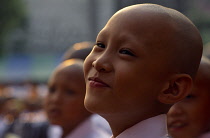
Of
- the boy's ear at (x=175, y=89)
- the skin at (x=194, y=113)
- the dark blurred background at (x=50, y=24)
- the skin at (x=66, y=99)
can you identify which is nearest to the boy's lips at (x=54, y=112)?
the skin at (x=66, y=99)

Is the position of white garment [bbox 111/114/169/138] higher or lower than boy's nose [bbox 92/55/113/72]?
lower

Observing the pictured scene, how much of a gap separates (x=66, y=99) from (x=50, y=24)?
82.2 ft

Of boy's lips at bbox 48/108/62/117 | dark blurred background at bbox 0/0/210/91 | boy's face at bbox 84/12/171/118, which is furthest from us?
dark blurred background at bbox 0/0/210/91

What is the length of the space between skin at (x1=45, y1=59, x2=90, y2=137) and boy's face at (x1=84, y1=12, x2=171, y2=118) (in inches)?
56.5

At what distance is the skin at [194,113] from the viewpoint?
102 inches

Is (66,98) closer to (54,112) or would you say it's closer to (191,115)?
(54,112)

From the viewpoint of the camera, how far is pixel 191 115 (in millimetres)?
2604

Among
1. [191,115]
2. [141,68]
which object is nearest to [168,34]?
[141,68]

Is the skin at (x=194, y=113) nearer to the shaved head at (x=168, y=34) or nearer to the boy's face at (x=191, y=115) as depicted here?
the boy's face at (x=191, y=115)

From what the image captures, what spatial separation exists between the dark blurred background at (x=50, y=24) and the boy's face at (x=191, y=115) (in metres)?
22.2

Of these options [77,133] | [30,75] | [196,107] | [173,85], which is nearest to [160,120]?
[173,85]

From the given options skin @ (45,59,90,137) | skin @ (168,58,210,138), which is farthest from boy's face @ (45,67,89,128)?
skin @ (168,58,210,138)

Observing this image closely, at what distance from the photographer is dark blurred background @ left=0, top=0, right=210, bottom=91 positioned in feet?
87.2

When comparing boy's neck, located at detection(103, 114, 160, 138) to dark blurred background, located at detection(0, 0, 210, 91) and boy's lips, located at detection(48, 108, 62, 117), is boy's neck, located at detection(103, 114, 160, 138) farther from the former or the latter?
dark blurred background, located at detection(0, 0, 210, 91)
